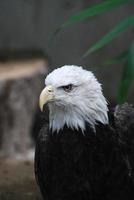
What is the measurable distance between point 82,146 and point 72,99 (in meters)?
0.36

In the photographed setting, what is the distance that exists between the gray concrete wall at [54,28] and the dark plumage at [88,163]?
160 inches

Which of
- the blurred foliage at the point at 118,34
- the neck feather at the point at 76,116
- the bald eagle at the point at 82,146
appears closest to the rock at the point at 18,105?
the bald eagle at the point at 82,146

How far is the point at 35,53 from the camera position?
29.1 feet

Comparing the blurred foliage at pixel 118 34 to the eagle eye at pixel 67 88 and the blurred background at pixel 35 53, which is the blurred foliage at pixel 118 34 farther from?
the blurred background at pixel 35 53

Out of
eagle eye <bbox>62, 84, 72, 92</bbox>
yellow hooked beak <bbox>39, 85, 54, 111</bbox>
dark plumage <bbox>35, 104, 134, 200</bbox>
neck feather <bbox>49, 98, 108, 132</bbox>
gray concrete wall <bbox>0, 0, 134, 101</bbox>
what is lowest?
dark plumage <bbox>35, 104, 134, 200</bbox>

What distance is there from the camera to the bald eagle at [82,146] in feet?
15.1

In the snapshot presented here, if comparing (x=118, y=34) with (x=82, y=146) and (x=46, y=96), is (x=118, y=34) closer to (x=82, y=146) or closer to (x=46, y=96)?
(x=46, y=96)

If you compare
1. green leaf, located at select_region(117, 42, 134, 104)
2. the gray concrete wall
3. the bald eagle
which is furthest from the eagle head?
the gray concrete wall

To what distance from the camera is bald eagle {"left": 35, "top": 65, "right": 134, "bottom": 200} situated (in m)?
4.60

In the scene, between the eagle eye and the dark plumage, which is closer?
the eagle eye

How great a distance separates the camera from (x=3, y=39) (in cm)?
905

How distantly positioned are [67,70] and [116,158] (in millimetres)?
670

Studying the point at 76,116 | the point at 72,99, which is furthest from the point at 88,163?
the point at 72,99

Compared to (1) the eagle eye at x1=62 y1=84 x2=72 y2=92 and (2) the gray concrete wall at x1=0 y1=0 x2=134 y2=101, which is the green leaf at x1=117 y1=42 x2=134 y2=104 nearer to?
(1) the eagle eye at x1=62 y1=84 x2=72 y2=92
